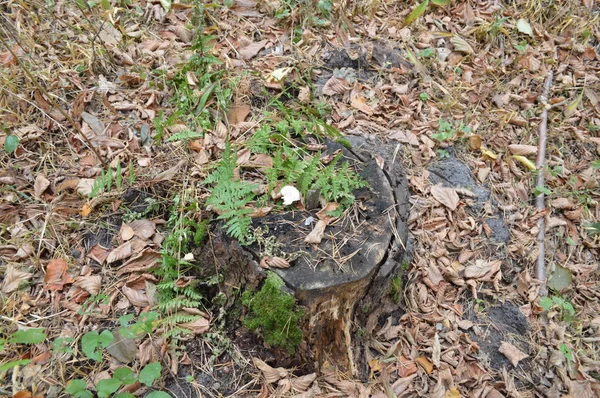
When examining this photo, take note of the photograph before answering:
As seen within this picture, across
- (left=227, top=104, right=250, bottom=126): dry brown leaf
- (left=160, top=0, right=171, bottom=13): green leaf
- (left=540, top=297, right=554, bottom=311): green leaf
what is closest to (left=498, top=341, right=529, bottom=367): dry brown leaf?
(left=540, top=297, right=554, bottom=311): green leaf

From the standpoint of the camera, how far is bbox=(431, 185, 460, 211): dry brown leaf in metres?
3.34

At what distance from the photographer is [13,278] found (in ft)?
8.34

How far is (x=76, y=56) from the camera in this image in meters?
3.46

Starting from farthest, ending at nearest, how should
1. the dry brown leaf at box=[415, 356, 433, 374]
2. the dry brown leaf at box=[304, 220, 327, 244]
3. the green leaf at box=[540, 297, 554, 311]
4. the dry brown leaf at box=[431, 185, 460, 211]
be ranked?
the dry brown leaf at box=[431, 185, 460, 211]
the green leaf at box=[540, 297, 554, 311]
the dry brown leaf at box=[415, 356, 433, 374]
the dry brown leaf at box=[304, 220, 327, 244]

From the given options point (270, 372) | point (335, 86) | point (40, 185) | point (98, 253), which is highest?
point (335, 86)

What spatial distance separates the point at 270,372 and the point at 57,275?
1.34 meters

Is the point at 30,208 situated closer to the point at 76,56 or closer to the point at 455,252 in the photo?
the point at 76,56

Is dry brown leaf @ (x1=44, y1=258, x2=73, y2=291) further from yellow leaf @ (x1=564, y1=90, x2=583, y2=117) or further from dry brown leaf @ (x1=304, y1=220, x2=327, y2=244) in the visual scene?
yellow leaf @ (x1=564, y1=90, x2=583, y2=117)

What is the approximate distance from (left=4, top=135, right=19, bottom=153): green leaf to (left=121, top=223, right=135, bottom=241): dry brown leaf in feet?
2.88

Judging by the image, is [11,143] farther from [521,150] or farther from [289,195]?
[521,150]

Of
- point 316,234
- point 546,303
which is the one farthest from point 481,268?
point 316,234

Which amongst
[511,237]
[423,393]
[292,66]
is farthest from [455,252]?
[292,66]

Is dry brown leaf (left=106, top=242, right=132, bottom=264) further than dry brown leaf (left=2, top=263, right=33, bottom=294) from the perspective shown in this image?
Yes

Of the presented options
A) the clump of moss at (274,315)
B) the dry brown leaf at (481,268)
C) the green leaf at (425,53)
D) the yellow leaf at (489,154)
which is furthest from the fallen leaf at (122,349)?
the green leaf at (425,53)
